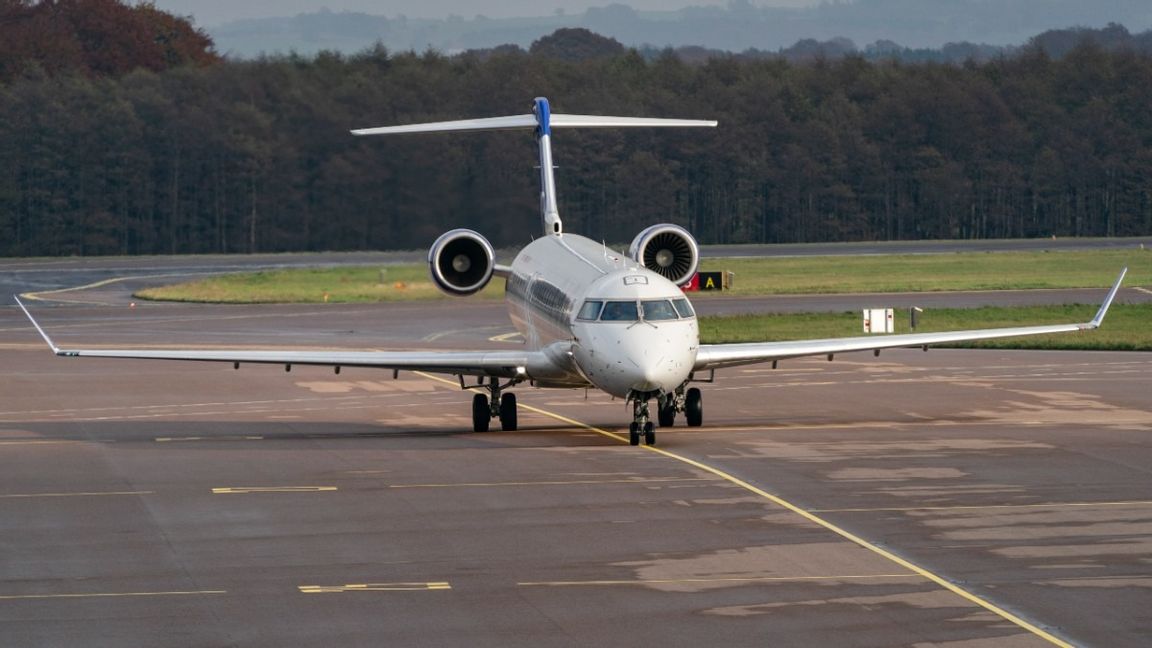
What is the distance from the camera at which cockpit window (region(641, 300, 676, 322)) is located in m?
27.7

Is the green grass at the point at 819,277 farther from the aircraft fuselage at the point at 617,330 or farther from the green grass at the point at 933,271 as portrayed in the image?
the aircraft fuselage at the point at 617,330

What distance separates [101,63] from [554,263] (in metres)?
112

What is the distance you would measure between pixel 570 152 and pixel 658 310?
6898 centimetres

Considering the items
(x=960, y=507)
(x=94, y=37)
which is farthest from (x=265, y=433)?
(x=94, y=37)

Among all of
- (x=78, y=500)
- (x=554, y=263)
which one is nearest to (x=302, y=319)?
(x=554, y=263)

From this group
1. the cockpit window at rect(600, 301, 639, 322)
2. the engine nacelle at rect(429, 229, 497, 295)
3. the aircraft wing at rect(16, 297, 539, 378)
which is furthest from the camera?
the engine nacelle at rect(429, 229, 497, 295)

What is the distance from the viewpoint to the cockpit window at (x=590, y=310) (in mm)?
28047

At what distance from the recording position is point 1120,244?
107 meters

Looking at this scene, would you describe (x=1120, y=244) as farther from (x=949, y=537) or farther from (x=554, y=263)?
(x=949, y=537)

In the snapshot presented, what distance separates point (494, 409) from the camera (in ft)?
102

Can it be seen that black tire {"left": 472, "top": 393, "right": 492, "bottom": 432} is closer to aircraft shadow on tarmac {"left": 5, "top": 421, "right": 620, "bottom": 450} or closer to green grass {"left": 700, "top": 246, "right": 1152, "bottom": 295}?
aircraft shadow on tarmac {"left": 5, "top": 421, "right": 620, "bottom": 450}

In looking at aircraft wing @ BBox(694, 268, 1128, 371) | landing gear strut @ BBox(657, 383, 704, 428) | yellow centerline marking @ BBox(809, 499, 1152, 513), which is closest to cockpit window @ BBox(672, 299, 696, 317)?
aircraft wing @ BBox(694, 268, 1128, 371)

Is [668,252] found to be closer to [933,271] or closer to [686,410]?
[686,410]

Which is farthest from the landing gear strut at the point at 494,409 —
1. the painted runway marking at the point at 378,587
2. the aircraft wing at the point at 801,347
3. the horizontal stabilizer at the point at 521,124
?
the painted runway marking at the point at 378,587
